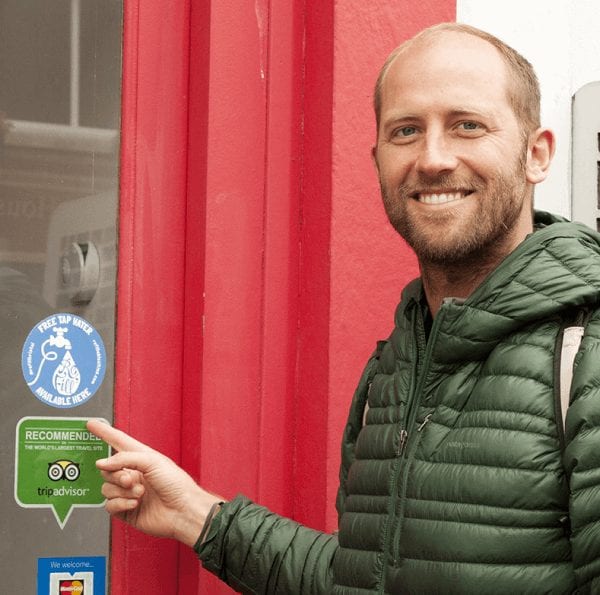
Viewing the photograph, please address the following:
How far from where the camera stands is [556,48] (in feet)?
10.4

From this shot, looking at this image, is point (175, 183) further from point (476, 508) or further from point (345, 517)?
point (476, 508)

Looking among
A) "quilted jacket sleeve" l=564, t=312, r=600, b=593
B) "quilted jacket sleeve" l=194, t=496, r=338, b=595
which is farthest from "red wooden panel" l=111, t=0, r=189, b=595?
"quilted jacket sleeve" l=564, t=312, r=600, b=593

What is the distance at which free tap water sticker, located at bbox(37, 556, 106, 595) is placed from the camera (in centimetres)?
263

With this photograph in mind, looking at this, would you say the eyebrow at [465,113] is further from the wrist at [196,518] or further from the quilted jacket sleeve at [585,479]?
the wrist at [196,518]

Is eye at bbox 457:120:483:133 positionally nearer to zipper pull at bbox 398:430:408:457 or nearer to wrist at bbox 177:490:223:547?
zipper pull at bbox 398:430:408:457

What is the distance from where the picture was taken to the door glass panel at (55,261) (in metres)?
2.62

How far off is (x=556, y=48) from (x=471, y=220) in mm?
1203

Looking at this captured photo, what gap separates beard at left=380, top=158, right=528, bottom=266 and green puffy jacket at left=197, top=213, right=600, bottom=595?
0.33 feet

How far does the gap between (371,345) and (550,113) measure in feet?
2.76

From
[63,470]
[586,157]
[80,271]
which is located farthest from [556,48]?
[63,470]

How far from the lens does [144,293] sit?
2.76 meters

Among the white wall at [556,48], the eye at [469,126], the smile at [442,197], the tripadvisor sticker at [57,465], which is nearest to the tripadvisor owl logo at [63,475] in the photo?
the tripadvisor sticker at [57,465]

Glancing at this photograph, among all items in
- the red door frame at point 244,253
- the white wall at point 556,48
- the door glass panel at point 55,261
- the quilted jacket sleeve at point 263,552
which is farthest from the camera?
the white wall at point 556,48

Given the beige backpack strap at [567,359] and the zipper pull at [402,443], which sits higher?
the beige backpack strap at [567,359]
